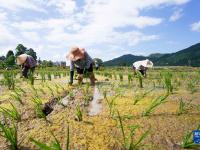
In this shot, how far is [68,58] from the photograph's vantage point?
9.51 metres

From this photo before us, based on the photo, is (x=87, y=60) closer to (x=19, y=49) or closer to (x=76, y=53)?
(x=76, y=53)

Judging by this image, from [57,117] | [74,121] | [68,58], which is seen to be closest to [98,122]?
[74,121]

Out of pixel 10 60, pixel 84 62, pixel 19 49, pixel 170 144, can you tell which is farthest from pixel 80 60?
pixel 19 49

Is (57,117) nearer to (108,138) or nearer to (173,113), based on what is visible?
(108,138)

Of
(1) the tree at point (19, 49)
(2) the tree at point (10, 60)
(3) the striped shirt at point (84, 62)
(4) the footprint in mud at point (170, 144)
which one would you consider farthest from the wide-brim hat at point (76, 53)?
(1) the tree at point (19, 49)

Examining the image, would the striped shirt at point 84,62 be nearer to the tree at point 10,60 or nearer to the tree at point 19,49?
the tree at point 10,60

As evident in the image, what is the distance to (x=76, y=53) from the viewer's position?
9250mm

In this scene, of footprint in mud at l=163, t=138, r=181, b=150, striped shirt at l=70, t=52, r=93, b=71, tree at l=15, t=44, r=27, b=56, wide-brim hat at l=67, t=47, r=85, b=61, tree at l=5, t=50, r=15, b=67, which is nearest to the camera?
footprint in mud at l=163, t=138, r=181, b=150

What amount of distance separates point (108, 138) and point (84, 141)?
0.77ft

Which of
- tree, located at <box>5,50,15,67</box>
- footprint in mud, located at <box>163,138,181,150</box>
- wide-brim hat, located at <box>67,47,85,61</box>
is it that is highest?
tree, located at <box>5,50,15,67</box>

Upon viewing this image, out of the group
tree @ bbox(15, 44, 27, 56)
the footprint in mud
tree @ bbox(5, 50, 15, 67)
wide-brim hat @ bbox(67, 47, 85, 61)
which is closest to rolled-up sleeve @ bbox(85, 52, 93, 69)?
wide-brim hat @ bbox(67, 47, 85, 61)

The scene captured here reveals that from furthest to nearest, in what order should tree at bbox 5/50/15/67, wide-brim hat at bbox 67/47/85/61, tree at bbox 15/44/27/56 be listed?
tree at bbox 15/44/27/56 < tree at bbox 5/50/15/67 < wide-brim hat at bbox 67/47/85/61

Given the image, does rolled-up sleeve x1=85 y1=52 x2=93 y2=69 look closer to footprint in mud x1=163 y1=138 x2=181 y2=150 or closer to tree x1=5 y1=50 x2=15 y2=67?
footprint in mud x1=163 y1=138 x2=181 y2=150

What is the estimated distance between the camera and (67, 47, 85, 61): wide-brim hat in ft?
30.2
